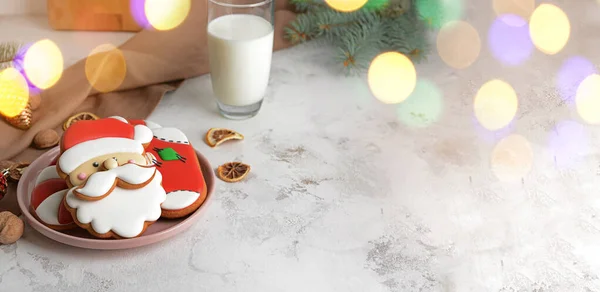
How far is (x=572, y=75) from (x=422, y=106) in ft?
1.12

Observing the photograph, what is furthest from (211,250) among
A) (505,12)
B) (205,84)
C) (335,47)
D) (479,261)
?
(505,12)

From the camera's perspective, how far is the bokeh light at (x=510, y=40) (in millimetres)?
1438

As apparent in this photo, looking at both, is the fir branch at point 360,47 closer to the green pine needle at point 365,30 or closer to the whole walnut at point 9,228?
the green pine needle at point 365,30

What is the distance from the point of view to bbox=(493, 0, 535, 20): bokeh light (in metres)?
1.48

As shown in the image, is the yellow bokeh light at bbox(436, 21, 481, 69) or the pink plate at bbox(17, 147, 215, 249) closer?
the pink plate at bbox(17, 147, 215, 249)

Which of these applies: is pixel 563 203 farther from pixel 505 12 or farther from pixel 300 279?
pixel 505 12

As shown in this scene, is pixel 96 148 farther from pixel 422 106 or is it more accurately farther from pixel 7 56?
pixel 422 106

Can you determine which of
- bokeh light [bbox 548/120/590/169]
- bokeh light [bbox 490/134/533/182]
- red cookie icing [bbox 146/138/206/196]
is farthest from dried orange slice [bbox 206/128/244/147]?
bokeh light [bbox 548/120/590/169]

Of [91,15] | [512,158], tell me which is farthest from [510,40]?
[91,15]

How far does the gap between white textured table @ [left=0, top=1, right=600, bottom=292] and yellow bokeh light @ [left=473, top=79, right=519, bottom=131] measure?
2cm

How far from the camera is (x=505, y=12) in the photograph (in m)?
1.50

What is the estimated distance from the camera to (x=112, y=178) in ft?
2.88

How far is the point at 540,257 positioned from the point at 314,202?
33cm

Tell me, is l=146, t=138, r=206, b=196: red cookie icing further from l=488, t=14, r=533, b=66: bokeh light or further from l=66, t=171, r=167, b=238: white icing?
l=488, t=14, r=533, b=66: bokeh light
